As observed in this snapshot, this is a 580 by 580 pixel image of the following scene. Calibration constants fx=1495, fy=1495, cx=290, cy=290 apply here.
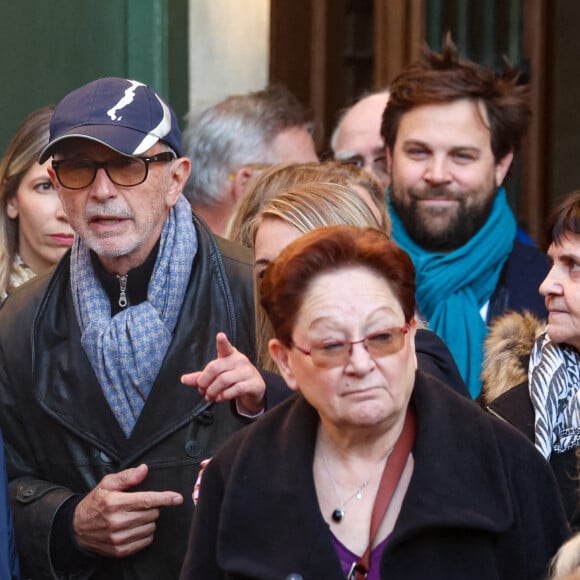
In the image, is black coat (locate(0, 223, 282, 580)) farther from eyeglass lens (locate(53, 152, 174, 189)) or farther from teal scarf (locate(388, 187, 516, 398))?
teal scarf (locate(388, 187, 516, 398))

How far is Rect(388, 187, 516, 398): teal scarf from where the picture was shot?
14.3 feet

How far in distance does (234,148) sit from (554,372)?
7.02 feet

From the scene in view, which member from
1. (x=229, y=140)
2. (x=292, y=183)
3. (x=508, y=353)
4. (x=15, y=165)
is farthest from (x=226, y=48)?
(x=508, y=353)

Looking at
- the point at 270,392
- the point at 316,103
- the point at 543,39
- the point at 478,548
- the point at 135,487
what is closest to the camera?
the point at 478,548

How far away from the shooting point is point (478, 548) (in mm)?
2732

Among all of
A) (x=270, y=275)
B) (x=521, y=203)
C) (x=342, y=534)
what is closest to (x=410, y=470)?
(x=342, y=534)

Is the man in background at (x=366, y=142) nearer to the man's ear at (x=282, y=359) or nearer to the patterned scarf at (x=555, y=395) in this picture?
the patterned scarf at (x=555, y=395)

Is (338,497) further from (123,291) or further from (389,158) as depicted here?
(389,158)

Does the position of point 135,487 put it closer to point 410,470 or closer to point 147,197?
point 147,197

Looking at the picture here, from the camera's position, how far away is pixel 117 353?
363cm

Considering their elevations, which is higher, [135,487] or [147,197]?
[147,197]

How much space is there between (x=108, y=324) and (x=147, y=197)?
33 cm

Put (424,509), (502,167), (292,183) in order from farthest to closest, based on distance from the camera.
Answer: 1. (502,167)
2. (292,183)
3. (424,509)

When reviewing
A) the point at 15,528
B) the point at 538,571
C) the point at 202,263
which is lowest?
the point at 15,528
